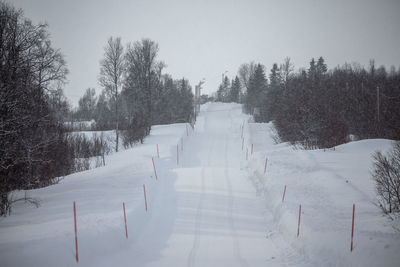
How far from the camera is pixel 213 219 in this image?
10.0 meters

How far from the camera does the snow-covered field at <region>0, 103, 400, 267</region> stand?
6.17m

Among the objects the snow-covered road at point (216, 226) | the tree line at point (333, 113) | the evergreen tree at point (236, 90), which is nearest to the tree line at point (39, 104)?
the snow-covered road at point (216, 226)

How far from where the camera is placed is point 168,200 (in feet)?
39.5

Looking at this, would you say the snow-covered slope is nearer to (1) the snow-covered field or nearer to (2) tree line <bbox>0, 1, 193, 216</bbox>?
(1) the snow-covered field

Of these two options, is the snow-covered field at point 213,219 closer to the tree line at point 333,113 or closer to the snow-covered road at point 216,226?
the snow-covered road at point 216,226

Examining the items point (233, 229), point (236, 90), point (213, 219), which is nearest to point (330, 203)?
point (233, 229)

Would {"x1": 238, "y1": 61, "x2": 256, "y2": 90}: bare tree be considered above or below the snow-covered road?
above

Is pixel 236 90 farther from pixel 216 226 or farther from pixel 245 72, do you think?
pixel 216 226

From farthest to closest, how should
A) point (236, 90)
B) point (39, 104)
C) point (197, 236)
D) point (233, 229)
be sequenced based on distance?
point (236, 90) → point (39, 104) → point (233, 229) → point (197, 236)

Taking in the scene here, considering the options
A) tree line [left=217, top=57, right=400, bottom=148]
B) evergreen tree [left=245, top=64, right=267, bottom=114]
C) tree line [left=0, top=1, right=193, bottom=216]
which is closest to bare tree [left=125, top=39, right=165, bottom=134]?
tree line [left=0, top=1, right=193, bottom=216]

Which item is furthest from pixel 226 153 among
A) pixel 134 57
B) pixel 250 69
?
pixel 250 69

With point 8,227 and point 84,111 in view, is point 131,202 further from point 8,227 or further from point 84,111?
point 84,111

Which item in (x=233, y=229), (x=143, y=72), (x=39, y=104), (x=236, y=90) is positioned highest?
(x=236, y=90)

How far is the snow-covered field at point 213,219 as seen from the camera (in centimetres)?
617
